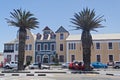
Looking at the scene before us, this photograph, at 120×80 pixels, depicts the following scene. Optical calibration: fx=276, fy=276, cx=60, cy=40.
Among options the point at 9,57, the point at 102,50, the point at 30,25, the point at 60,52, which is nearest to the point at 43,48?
the point at 60,52

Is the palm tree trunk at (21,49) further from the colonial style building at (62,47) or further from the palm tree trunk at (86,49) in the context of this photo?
the colonial style building at (62,47)

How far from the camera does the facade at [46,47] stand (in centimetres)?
7748

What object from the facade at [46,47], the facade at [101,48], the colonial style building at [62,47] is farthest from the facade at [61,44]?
the facade at [101,48]

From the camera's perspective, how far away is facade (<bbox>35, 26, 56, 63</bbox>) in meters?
77.5

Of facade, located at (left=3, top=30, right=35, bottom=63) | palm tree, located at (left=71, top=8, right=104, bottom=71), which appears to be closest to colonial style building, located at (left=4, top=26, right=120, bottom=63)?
facade, located at (left=3, top=30, right=35, bottom=63)

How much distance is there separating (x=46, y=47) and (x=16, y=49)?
29.5 feet

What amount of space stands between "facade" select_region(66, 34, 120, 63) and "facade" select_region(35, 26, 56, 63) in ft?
15.5

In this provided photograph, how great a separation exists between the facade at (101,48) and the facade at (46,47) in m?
4.72

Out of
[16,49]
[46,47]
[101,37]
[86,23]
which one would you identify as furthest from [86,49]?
[16,49]

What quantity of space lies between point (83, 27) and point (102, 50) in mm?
27860

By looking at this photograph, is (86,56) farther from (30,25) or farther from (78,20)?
(30,25)

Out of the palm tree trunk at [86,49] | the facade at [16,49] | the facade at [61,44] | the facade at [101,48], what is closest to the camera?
the palm tree trunk at [86,49]

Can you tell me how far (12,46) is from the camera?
8131cm

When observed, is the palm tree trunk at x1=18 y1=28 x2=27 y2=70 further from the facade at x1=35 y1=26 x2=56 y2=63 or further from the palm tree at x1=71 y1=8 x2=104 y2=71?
the facade at x1=35 y1=26 x2=56 y2=63
